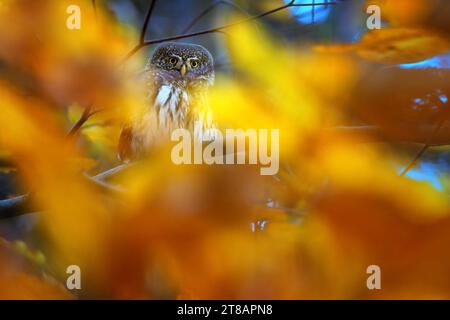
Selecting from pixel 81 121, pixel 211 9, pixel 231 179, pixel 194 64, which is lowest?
pixel 231 179

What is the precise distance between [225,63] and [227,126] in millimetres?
131

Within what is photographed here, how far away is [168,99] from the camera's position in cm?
138

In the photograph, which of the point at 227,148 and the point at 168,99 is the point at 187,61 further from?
the point at 227,148

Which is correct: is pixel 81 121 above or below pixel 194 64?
below

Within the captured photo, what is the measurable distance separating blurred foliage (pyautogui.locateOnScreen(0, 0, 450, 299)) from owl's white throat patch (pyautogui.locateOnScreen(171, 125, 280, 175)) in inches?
0.7

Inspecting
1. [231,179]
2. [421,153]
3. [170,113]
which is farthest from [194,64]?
[421,153]

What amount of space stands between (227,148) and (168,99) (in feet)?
0.52

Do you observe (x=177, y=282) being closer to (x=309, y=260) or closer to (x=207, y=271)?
(x=207, y=271)

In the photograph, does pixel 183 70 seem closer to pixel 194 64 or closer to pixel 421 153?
pixel 194 64

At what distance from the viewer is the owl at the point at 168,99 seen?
1.37 meters

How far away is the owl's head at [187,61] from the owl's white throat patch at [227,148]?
104 millimetres

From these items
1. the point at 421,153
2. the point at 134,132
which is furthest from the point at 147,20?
the point at 421,153

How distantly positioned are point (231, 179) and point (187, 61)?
0.26 meters
